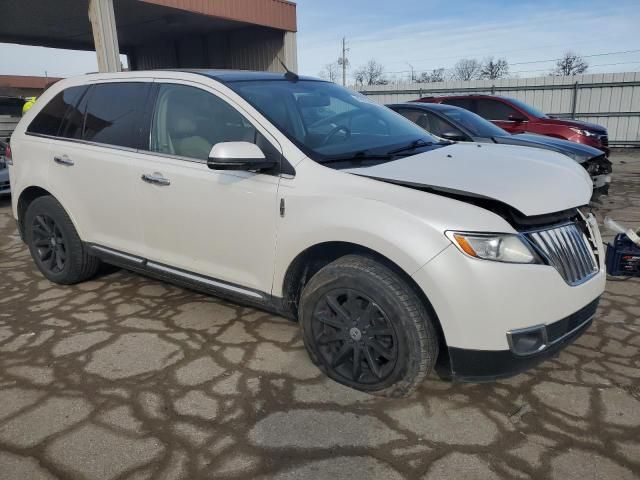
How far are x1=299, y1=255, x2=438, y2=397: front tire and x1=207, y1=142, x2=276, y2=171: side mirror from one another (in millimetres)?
697

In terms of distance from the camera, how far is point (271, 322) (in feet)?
12.2

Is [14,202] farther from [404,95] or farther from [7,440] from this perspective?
[404,95]

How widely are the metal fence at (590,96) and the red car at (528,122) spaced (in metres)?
8.37

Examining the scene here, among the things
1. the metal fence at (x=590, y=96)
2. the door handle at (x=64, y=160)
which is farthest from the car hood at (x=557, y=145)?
the metal fence at (x=590, y=96)

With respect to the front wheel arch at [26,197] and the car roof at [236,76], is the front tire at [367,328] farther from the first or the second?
the front wheel arch at [26,197]

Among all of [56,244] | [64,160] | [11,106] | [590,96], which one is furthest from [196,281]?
[590,96]

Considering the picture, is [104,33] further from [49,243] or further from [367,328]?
[367,328]

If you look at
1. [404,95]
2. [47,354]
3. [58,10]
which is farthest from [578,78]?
[47,354]

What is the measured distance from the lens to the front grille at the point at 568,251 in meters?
2.43

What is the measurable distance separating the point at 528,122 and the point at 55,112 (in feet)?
27.6

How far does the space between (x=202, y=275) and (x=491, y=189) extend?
6.32 feet

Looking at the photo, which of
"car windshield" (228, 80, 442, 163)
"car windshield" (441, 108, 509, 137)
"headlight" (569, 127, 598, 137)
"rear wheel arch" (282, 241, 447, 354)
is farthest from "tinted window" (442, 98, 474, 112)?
"rear wheel arch" (282, 241, 447, 354)

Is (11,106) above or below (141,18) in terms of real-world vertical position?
below

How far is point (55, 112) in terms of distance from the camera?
14.0 ft
